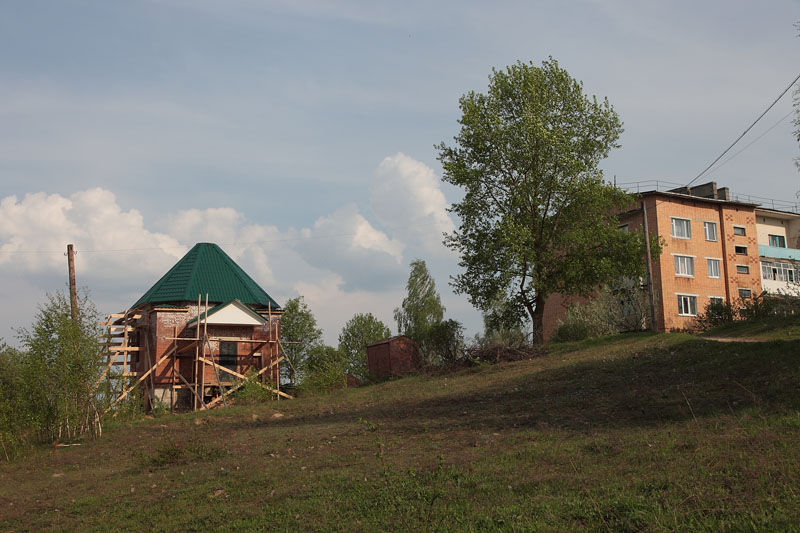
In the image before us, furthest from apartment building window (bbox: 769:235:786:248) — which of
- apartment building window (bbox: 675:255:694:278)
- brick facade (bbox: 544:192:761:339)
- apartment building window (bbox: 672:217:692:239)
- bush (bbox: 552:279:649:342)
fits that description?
bush (bbox: 552:279:649:342)

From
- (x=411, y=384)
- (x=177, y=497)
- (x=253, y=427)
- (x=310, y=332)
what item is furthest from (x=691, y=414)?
(x=310, y=332)

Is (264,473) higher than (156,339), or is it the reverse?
(156,339)

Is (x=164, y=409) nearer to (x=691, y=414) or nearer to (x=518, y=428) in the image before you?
(x=518, y=428)

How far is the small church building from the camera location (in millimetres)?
31203

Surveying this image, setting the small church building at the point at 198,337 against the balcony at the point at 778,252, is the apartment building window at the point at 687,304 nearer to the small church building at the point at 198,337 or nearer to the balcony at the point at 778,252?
the balcony at the point at 778,252

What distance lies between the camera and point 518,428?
13.9 m

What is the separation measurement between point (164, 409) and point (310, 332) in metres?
20.9

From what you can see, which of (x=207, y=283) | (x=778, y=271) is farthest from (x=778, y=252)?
(x=207, y=283)

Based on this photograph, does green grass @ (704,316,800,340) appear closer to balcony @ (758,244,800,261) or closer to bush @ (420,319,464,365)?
bush @ (420,319,464,365)

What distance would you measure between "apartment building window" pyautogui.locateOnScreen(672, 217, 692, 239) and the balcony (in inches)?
327

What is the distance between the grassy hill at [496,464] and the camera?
308 inches

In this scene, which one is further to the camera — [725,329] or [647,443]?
[725,329]

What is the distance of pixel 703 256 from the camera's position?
49.2 metres

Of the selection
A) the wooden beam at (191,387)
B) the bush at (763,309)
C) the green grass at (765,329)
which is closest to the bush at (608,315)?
the bush at (763,309)
